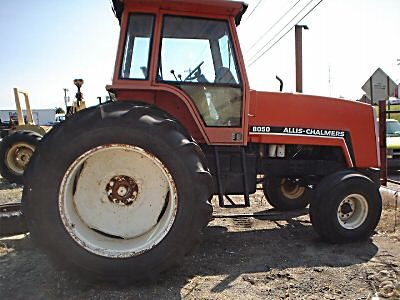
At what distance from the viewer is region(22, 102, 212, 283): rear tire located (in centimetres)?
296

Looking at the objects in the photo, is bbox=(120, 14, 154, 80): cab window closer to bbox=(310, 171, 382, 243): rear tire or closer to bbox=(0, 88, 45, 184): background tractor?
bbox=(310, 171, 382, 243): rear tire

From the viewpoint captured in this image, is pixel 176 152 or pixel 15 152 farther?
pixel 15 152

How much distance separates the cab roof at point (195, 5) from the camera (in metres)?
3.63

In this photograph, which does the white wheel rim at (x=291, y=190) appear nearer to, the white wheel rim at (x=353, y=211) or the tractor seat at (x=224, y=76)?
the white wheel rim at (x=353, y=211)

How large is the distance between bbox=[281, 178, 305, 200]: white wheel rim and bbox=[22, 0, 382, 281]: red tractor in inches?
24.1

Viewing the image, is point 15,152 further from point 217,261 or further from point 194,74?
point 217,261

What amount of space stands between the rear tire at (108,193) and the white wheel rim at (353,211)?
74.9 inches

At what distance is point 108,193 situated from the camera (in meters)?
3.35

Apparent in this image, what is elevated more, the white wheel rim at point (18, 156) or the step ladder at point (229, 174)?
the white wheel rim at point (18, 156)

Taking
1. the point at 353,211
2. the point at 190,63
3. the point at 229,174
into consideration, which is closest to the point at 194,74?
the point at 190,63

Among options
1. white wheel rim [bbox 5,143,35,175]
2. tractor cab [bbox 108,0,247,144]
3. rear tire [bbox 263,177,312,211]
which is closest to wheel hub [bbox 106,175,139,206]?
tractor cab [bbox 108,0,247,144]

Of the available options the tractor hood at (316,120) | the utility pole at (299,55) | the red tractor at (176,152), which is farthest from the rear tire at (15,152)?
the utility pole at (299,55)

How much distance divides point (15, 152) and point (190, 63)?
6750 mm

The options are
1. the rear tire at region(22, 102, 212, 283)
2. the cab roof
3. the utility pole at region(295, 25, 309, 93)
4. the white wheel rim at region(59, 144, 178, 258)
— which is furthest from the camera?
the utility pole at region(295, 25, 309, 93)
